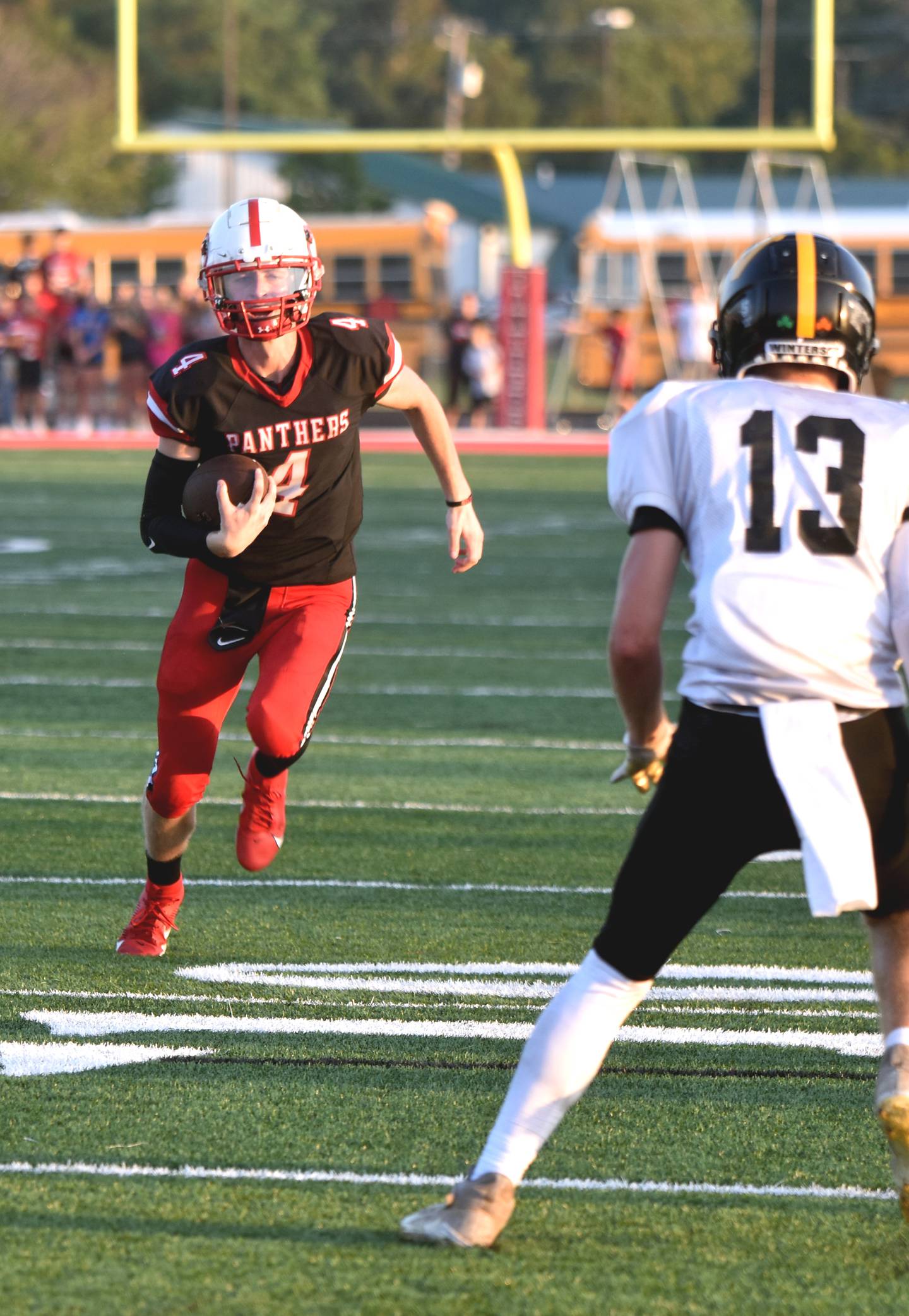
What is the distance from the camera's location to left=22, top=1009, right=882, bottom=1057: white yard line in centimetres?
444

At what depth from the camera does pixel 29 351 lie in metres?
25.9

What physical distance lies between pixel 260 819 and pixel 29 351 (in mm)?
21520

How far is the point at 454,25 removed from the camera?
190 feet

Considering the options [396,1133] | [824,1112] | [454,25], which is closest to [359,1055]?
[396,1133]

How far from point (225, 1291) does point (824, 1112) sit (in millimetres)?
1360

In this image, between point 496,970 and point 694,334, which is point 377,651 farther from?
point 694,334

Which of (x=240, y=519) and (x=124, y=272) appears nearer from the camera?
(x=240, y=519)

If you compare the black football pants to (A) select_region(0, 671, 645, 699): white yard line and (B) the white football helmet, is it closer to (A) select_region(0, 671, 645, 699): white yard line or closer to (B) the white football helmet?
(B) the white football helmet

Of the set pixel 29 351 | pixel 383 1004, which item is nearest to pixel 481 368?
pixel 29 351

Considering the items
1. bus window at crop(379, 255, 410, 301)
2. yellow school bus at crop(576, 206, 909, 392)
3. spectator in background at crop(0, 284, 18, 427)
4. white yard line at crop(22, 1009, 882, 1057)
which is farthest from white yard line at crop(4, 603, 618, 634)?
bus window at crop(379, 255, 410, 301)

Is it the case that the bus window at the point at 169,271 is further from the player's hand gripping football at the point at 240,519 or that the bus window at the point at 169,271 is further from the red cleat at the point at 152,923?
the player's hand gripping football at the point at 240,519

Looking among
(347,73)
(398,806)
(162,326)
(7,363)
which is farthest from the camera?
(347,73)

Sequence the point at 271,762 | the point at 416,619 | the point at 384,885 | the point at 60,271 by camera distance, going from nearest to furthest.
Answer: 1. the point at 271,762
2. the point at 384,885
3. the point at 416,619
4. the point at 60,271

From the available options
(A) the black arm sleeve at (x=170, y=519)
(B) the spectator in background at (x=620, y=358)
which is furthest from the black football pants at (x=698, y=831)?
(B) the spectator in background at (x=620, y=358)
